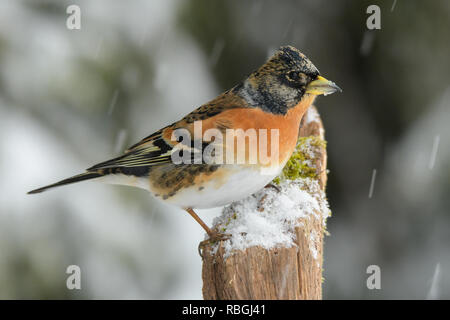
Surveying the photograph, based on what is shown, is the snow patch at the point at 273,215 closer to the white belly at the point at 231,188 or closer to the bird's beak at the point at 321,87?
the white belly at the point at 231,188

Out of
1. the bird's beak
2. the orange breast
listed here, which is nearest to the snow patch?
the orange breast

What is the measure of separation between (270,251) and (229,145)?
65 centimetres

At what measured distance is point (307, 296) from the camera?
226 cm

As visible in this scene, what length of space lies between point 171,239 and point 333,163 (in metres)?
1.88

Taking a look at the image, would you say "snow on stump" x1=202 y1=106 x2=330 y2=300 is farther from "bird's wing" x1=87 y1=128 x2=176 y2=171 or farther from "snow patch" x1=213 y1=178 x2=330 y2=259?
"bird's wing" x1=87 y1=128 x2=176 y2=171

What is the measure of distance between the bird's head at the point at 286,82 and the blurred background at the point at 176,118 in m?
1.75

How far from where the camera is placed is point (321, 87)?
268 cm

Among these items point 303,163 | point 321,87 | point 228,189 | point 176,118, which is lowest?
point 228,189

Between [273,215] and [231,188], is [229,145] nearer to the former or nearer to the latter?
[231,188]

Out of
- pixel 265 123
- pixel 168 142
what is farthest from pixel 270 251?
pixel 168 142

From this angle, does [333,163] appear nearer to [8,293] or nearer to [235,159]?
[235,159]

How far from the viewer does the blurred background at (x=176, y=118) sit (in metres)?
3.85

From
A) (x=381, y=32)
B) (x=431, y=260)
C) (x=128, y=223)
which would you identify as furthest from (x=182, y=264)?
(x=381, y=32)

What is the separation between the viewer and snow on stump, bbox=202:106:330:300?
7.13ft
